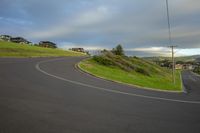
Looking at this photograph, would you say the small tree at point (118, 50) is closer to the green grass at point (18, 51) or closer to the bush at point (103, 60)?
the green grass at point (18, 51)

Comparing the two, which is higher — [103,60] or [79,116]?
[103,60]

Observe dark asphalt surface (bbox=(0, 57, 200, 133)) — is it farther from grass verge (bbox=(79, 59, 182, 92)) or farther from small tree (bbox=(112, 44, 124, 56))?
small tree (bbox=(112, 44, 124, 56))

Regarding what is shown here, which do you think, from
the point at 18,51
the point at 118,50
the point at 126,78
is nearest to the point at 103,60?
the point at 18,51

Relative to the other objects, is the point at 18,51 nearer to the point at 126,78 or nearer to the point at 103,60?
the point at 103,60

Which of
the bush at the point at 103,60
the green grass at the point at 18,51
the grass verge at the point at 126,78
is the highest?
the green grass at the point at 18,51

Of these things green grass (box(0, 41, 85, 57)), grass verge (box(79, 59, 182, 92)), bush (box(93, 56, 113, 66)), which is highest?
green grass (box(0, 41, 85, 57))

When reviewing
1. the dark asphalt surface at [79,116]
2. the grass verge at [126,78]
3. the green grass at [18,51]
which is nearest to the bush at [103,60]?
the grass verge at [126,78]

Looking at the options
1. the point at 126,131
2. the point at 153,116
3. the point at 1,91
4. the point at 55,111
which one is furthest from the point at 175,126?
the point at 1,91

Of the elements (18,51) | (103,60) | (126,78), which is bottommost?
(126,78)

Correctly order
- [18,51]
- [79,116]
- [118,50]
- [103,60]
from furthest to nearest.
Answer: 1. [118,50]
2. [18,51]
3. [103,60]
4. [79,116]

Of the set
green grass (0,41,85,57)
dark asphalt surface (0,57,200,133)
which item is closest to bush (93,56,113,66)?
green grass (0,41,85,57)

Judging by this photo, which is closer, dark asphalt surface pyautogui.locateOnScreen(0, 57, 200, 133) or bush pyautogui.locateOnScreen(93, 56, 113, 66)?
dark asphalt surface pyautogui.locateOnScreen(0, 57, 200, 133)

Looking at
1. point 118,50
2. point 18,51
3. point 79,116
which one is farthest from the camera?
point 118,50

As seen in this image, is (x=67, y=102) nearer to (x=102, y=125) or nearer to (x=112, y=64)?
(x=102, y=125)
